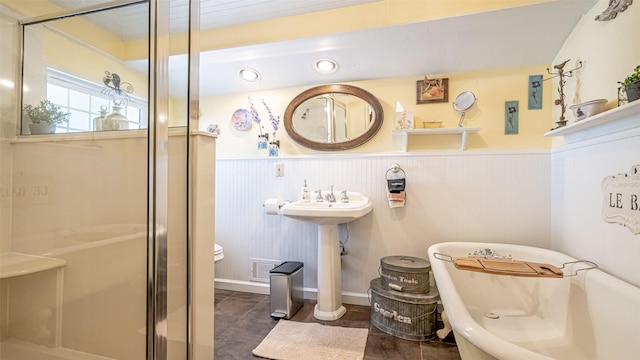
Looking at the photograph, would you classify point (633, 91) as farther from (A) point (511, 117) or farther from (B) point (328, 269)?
(B) point (328, 269)

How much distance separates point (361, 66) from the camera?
2324 mm

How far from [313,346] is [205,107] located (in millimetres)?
2418

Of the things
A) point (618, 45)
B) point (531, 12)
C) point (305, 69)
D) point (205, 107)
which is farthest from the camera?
point (205, 107)

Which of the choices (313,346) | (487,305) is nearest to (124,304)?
(313,346)

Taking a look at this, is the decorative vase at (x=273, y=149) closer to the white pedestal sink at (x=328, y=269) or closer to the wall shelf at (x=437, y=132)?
the white pedestal sink at (x=328, y=269)

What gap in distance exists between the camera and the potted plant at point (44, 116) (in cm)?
149

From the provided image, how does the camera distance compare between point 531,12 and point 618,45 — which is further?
point 531,12

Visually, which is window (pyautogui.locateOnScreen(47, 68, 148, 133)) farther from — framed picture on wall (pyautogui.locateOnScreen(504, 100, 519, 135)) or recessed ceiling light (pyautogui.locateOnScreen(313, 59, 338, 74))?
framed picture on wall (pyautogui.locateOnScreen(504, 100, 519, 135))

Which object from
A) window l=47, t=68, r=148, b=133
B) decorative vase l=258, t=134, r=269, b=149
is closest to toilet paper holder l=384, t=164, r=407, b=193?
decorative vase l=258, t=134, r=269, b=149

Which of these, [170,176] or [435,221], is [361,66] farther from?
[170,176]

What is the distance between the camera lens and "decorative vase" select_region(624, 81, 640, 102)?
3.62 ft

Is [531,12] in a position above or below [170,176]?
above

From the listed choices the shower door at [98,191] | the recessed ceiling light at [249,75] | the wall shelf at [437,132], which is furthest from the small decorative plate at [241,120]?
the wall shelf at [437,132]

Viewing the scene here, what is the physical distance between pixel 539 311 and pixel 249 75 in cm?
273
